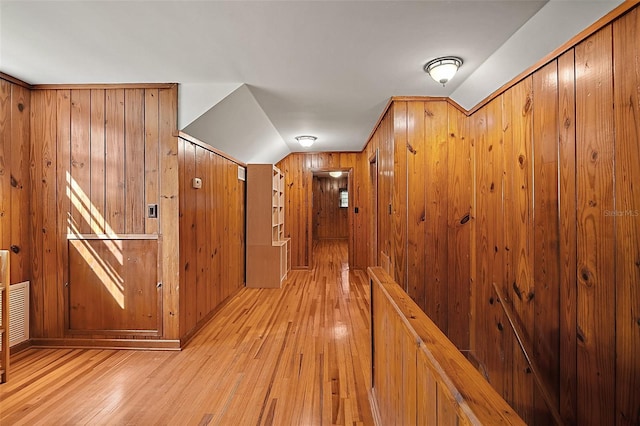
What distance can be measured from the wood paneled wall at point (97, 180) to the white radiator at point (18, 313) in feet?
0.17

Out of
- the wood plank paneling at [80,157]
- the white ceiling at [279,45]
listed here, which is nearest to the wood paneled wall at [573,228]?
the white ceiling at [279,45]

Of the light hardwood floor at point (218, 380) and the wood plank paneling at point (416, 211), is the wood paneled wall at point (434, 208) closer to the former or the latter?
the wood plank paneling at point (416, 211)

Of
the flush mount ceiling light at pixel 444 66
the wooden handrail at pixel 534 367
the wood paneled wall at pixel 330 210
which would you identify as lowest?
the wooden handrail at pixel 534 367

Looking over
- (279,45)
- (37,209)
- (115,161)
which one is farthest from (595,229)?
(37,209)

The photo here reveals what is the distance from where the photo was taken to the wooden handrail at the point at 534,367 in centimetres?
162

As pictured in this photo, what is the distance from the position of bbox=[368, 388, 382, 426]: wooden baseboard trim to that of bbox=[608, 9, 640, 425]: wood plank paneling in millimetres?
1083

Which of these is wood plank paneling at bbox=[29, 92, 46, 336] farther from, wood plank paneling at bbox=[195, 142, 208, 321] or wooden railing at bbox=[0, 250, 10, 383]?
wood plank paneling at bbox=[195, 142, 208, 321]

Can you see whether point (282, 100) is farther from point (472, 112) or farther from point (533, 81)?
point (533, 81)

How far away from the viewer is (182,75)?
2.58 meters

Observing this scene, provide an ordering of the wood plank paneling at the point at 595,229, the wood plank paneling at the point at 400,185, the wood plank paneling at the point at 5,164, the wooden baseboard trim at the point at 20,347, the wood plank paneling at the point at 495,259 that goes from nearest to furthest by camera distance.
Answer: the wood plank paneling at the point at 595,229, the wood plank paneling at the point at 495,259, the wood plank paneling at the point at 5,164, the wooden baseboard trim at the point at 20,347, the wood plank paneling at the point at 400,185

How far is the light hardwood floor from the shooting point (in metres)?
1.83

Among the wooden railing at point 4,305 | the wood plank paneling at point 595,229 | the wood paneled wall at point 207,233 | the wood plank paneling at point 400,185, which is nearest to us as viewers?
the wood plank paneling at point 595,229

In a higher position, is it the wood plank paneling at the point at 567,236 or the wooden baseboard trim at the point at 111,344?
the wood plank paneling at the point at 567,236

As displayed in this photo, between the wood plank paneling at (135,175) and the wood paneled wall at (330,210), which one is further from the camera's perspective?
the wood paneled wall at (330,210)
